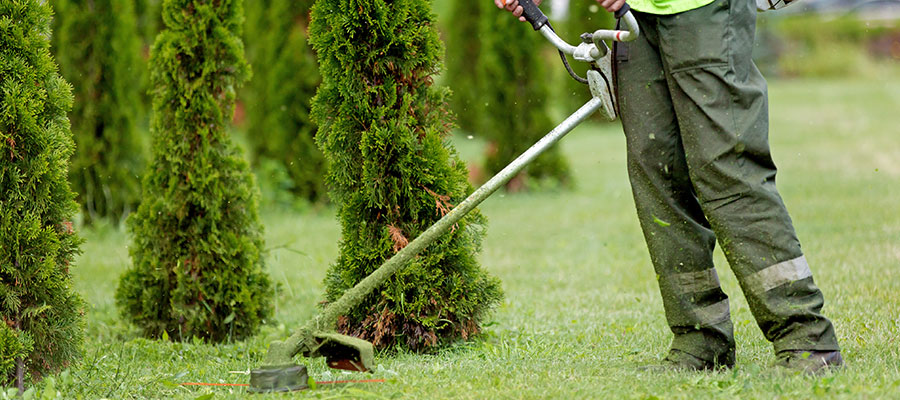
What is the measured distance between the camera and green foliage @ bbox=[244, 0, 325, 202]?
9.18m

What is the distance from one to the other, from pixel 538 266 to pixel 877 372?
335 cm

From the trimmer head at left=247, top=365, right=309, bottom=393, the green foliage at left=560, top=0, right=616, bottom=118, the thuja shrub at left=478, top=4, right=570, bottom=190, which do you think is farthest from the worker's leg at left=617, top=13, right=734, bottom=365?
the green foliage at left=560, top=0, right=616, bottom=118

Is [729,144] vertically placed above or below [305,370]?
above

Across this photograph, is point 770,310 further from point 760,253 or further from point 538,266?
point 538,266

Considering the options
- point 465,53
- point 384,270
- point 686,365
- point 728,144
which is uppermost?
point 465,53

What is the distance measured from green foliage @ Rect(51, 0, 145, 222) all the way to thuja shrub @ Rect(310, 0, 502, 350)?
4.80m

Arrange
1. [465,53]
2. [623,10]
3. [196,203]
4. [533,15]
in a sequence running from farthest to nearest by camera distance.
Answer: [465,53] → [196,203] → [533,15] → [623,10]

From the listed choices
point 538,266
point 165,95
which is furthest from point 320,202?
point 165,95

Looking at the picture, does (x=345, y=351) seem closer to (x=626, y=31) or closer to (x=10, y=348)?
(x=10, y=348)

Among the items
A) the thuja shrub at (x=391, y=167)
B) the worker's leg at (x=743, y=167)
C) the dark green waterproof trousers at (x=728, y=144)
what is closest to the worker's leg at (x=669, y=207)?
the dark green waterproof trousers at (x=728, y=144)

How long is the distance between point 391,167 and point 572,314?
150 centimetres

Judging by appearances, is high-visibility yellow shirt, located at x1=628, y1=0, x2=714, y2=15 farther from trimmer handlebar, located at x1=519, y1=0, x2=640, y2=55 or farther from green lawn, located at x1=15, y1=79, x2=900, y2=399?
green lawn, located at x1=15, y1=79, x2=900, y2=399

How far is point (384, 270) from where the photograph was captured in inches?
133

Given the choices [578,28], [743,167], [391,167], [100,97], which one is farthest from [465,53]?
[743,167]
